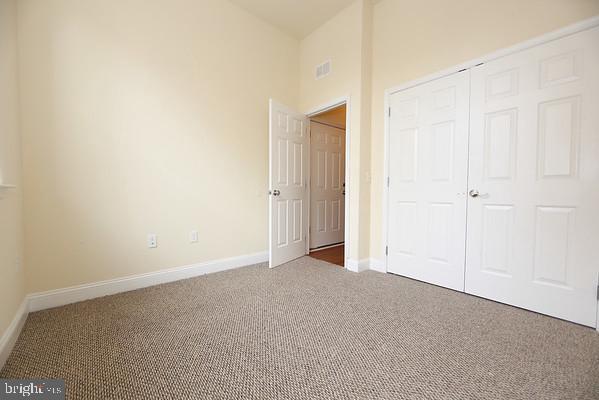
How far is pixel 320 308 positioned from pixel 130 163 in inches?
86.8

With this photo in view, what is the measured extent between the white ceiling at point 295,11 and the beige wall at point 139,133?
145mm

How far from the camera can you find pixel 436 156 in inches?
97.4

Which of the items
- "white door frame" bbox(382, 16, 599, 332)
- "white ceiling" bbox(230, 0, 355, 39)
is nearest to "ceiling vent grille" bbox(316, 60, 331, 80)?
"white ceiling" bbox(230, 0, 355, 39)

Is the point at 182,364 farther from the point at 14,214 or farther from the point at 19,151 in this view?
the point at 19,151

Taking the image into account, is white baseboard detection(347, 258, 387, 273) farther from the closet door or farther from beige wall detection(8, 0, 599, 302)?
the closet door

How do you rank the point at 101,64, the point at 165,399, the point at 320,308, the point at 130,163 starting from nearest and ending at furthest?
the point at 165,399 → the point at 320,308 → the point at 101,64 → the point at 130,163

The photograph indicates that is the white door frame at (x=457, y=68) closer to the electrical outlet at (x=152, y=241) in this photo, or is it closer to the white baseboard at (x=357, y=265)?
the white baseboard at (x=357, y=265)

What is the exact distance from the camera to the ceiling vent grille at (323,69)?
326 centimetres

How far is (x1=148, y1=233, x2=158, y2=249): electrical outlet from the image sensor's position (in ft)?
8.09

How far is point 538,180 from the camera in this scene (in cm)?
190

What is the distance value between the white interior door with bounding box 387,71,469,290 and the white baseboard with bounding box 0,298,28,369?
307 centimetres

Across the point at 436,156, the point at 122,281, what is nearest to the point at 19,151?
the point at 122,281

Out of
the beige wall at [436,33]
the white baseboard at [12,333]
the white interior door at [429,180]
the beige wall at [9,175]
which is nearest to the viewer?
the white baseboard at [12,333]

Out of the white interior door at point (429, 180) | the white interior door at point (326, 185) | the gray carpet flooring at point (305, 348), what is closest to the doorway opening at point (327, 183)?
the white interior door at point (326, 185)
